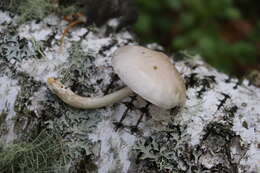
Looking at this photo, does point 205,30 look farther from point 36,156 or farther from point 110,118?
point 36,156

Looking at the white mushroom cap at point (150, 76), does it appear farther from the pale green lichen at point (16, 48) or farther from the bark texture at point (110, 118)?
the pale green lichen at point (16, 48)

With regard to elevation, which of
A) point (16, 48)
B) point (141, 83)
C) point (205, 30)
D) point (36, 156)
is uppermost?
point (205, 30)

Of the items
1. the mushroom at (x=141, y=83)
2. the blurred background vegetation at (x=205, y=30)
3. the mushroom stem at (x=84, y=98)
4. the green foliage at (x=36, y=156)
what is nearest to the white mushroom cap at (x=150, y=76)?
the mushroom at (x=141, y=83)

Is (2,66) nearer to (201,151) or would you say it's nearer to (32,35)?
(32,35)

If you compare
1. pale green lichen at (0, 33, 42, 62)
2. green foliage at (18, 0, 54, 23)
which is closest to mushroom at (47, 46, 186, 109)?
pale green lichen at (0, 33, 42, 62)

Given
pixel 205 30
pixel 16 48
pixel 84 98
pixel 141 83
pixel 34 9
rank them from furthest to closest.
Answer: pixel 205 30
pixel 34 9
pixel 16 48
pixel 84 98
pixel 141 83

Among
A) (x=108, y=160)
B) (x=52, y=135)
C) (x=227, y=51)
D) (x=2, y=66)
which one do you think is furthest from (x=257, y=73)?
(x=2, y=66)

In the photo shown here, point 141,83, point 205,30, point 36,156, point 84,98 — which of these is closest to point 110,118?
point 84,98

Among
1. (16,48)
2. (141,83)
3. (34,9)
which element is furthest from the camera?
(34,9)

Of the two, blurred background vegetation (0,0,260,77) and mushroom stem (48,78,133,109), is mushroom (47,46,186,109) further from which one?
blurred background vegetation (0,0,260,77)
